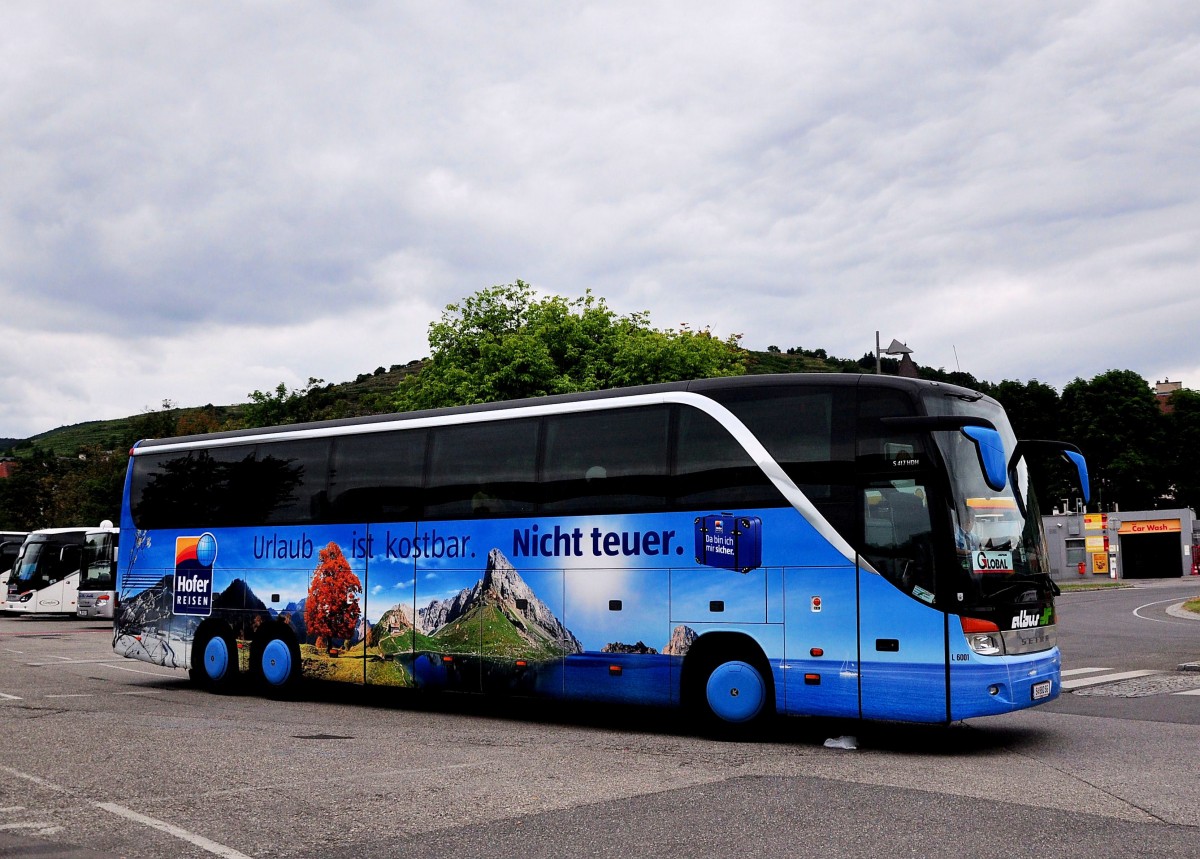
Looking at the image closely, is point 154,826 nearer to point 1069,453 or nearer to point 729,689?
point 729,689

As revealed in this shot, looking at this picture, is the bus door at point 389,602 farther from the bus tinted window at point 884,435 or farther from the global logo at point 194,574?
the bus tinted window at point 884,435

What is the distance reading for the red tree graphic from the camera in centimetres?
1480

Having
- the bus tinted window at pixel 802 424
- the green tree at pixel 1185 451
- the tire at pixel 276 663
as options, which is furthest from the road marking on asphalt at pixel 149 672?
the green tree at pixel 1185 451

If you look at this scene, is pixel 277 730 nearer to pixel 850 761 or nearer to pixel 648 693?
pixel 648 693

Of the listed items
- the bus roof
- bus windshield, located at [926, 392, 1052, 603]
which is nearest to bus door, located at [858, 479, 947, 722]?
bus windshield, located at [926, 392, 1052, 603]

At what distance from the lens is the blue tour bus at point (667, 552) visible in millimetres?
10422

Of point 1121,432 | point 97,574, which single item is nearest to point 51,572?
point 97,574

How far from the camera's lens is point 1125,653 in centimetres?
2181

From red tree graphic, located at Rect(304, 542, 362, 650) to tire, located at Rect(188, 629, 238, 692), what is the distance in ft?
6.05

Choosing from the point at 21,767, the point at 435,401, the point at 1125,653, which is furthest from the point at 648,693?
the point at 435,401

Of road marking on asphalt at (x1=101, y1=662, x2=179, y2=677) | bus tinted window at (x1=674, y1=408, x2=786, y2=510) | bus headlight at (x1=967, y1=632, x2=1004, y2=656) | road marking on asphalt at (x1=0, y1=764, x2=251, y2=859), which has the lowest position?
road marking on asphalt at (x1=0, y1=764, x2=251, y2=859)

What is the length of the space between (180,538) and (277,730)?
19.1 feet

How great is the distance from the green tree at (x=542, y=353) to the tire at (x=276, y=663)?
24.5 metres

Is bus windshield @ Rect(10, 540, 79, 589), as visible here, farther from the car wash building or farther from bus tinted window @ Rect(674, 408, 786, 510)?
the car wash building
